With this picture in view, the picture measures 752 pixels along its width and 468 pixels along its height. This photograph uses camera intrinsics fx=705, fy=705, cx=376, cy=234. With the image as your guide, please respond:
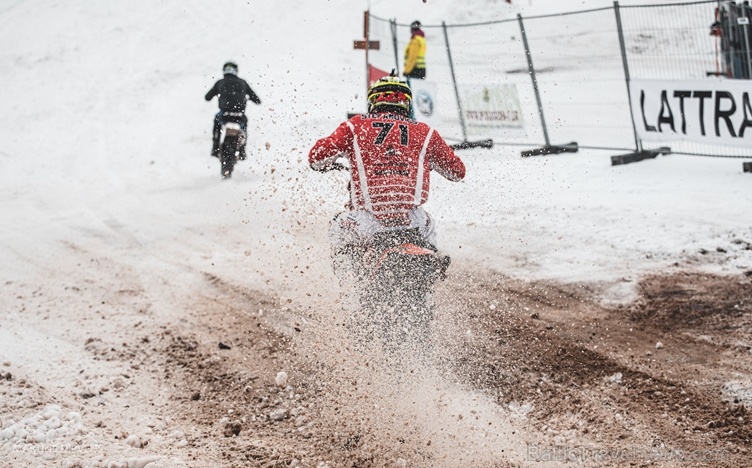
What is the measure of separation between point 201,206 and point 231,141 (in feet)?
7.51

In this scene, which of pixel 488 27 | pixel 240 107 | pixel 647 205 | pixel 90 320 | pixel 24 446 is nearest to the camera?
pixel 24 446

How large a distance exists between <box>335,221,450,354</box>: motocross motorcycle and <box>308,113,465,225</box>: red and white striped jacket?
0.77 feet

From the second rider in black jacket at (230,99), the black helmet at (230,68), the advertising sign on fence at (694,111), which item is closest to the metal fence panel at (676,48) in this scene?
the advertising sign on fence at (694,111)

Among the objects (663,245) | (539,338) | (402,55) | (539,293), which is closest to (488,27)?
(402,55)

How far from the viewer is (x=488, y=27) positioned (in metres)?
13.5

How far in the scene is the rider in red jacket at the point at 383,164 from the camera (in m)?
4.73

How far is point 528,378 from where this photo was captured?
4.87 metres

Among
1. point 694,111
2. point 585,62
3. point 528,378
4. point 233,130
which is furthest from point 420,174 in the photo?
point 585,62

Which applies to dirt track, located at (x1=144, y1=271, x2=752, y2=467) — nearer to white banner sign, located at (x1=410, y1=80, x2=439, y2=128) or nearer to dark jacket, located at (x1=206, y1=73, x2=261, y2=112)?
dark jacket, located at (x1=206, y1=73, x2=261, y2=112)

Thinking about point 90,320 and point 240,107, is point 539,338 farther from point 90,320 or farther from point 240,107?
point 240,107

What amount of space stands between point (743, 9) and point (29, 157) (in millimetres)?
13188

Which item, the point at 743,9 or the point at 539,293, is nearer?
the point at 539,293

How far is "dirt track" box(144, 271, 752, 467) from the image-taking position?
13.1 feet

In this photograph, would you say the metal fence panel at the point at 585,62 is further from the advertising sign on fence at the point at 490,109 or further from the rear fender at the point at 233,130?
the rear fender at the point at 233,130
